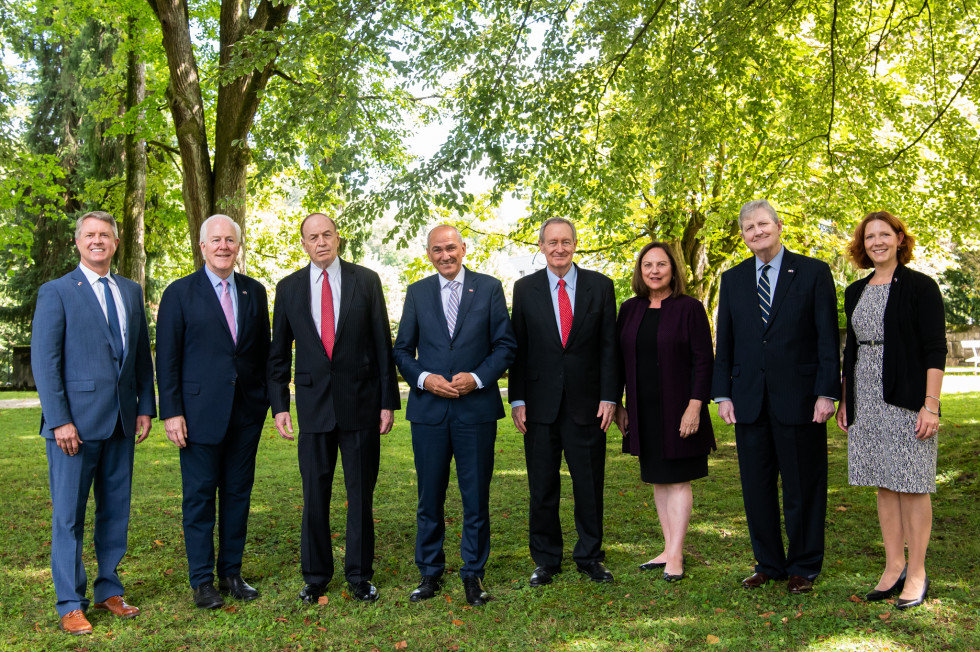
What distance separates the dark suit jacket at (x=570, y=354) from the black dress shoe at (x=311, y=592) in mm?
1660

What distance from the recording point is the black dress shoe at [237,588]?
15.8 ft

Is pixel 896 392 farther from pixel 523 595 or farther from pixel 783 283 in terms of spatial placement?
pixel 523 595

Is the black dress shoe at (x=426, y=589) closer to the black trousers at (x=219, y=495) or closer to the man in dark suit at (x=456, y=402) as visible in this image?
the man in dark suit at (x=456, y=402)

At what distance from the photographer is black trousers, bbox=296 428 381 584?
15.9 feet

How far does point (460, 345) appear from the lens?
492 cm

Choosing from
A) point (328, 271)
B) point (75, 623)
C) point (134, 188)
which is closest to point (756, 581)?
point (328, 271)

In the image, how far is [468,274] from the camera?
16.6 ft

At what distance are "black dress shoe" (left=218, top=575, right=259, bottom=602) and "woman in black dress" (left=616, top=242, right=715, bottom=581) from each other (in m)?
2.53

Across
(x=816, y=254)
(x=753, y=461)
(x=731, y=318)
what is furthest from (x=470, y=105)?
(x=816, y=254)

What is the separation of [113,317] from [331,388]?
4.29 feet

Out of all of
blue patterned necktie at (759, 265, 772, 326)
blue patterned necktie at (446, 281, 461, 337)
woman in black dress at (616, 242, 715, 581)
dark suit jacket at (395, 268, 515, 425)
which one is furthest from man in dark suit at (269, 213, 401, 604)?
blue patterned necktie at (759, 265, 772, 326)

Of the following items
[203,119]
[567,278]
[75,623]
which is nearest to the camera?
[75,623]

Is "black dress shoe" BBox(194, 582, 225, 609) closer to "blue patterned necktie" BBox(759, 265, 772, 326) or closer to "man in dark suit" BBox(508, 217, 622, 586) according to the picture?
"man in dark suit" BBox(508, 217, 622, 586)

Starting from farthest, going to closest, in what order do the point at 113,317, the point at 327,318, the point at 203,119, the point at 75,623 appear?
the point at 203,119, the point at 327,318, the point at 113,317, the point at 75,623
